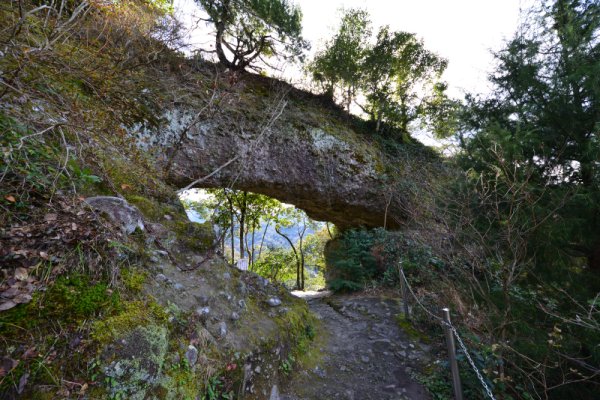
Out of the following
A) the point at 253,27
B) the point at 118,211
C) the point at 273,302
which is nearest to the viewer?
the point at 118,211

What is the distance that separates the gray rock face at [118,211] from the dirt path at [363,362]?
2.63 meters

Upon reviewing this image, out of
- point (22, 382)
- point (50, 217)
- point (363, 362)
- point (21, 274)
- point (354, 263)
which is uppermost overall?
point (50, 217)

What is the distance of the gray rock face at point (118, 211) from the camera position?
8.32 feet

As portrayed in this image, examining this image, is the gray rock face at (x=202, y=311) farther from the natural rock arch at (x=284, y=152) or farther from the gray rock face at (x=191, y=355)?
the natural rock arch at (x=284, y=152)

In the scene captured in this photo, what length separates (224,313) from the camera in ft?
10.3

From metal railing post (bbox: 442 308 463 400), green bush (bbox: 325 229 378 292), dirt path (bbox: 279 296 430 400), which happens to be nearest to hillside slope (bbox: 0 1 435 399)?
dirt path (bbox: 279 296 430 400)

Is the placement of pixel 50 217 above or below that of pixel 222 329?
above

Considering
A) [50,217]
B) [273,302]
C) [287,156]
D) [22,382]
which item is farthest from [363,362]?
[287,156]

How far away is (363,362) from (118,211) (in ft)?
13.7

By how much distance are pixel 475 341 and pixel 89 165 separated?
216 inches

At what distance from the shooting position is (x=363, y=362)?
4.22 metres

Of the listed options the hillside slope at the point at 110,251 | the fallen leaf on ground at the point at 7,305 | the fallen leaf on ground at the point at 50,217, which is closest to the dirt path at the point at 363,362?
the hillside slope at the point at 110,251

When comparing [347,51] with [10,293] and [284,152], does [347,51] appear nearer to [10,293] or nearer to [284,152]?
[284,152]

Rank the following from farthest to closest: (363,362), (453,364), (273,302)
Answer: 1. (363,362)
2. (273,302)
3. (453,364)
